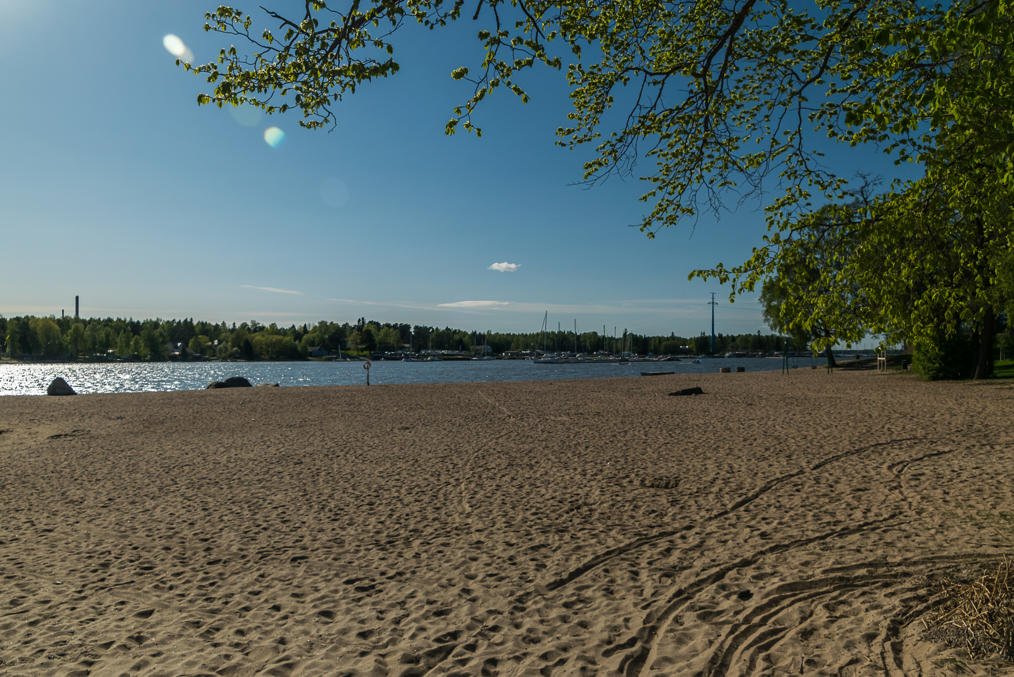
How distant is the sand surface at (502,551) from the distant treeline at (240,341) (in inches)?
4723

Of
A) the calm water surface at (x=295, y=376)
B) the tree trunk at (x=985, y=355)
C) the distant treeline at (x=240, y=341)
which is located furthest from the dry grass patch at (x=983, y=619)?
the distant treeline at (x=240, y=341)

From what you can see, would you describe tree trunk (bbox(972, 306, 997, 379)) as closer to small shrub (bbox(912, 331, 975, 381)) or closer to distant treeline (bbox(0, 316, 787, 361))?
small shrub (bbox(912, 331, 975, 381))

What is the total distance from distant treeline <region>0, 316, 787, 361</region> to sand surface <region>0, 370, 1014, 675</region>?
11997cm

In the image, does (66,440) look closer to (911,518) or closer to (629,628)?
(629,628)

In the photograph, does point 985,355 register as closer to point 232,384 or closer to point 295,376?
point 232,384

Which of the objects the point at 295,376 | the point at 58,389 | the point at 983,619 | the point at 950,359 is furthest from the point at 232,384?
the point at 983,619

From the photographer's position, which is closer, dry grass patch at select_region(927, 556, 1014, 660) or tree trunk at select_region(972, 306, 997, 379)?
dry grass patch at select_region(927, 556, 1014, 660)

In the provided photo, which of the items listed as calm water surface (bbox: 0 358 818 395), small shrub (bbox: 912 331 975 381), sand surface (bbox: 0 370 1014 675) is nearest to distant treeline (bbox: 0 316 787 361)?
calm water surface (bbox: 0 358 818 395)

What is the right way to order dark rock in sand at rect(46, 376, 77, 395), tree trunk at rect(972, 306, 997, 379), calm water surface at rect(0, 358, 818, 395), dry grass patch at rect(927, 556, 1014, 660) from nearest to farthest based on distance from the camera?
dry grass patch at rect(927, 556, 1014, 660)
tree trunk at rect(972, 306, 997, 379)
dark rock in sand at rect(46, 376, 77, 395)
calm water surface at rect(0, 358, 818, 395)

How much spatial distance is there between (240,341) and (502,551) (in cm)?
17322

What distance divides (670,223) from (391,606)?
565 cm

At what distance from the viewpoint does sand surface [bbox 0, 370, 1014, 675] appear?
462 cm

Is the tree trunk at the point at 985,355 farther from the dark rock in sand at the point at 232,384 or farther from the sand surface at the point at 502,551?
the dark rock in sand at the point at 232,384

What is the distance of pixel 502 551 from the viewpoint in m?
6.92
